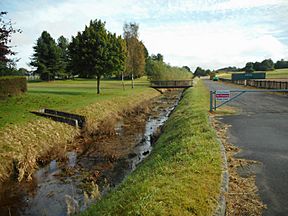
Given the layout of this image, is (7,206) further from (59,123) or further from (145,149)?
(59,123)

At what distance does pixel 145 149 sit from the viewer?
1297 cm

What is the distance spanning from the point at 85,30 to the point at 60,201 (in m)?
21.9

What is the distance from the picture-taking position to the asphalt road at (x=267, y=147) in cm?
534

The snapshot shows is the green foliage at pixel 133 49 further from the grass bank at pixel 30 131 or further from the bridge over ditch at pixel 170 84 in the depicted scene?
the grass bank at pixel 30 131

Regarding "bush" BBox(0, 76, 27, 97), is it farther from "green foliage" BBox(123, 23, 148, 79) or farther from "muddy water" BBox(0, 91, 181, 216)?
"green foliage" BBox(123, 23, 148, 79)

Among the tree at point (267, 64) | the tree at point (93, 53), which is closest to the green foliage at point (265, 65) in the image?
the tree at point (267, 64)

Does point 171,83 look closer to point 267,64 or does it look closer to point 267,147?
point 267,147

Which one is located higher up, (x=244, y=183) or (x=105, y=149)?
(x=244, y=183)

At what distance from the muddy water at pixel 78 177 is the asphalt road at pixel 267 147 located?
4462 millimetres

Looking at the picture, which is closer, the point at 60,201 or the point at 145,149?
the point at 60,201

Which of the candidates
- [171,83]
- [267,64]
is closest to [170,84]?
[171,83]

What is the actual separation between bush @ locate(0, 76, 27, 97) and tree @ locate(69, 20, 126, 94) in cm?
587

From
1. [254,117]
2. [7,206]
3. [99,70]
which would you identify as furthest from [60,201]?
[99,70]

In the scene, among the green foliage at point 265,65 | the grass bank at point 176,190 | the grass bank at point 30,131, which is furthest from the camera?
the green foliage at point 265,65
